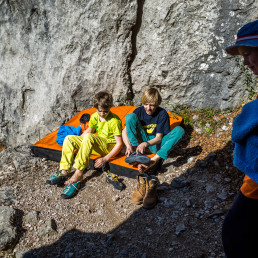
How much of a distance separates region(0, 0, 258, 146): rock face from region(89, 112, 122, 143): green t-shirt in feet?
5.06

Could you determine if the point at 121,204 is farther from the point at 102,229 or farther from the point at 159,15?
the point at 159,15

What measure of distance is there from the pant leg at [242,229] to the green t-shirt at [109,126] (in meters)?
2.68

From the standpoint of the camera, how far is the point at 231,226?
164 centimetres

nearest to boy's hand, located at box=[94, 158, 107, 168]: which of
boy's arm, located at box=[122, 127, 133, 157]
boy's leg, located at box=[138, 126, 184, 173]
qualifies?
boy's arm, located at box=[122, 127, 133, 157]

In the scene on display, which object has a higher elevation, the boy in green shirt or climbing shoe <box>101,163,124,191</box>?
the boy in green shirt

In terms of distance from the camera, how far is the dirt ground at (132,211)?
2754 mm

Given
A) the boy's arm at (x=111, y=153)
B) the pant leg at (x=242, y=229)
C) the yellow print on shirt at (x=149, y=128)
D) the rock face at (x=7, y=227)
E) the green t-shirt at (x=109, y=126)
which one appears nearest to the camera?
the pant leg at (x=242, y=229)

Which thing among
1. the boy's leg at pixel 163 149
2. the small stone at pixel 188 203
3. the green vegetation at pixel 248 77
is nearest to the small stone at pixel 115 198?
the boy's leg at pixel 163 149

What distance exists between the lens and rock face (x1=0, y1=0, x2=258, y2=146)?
489 centimetres

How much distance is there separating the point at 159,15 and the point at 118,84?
165cm

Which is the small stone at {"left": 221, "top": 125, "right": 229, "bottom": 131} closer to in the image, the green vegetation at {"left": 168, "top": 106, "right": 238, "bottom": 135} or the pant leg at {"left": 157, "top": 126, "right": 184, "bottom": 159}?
the green vegetation at {"left": 168, "top": 106, "right": 238, "bottom": 135}

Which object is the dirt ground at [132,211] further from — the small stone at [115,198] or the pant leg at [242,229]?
the pant leg at [242,229]

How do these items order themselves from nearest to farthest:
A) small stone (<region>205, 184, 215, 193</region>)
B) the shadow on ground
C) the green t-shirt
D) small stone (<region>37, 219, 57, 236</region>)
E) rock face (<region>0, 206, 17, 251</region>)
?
the shadow on ground, rock face (<region>0, 206, 17, 251</region>), small stone (<region>37, 219, 57, 236</region>), small stone (<region>205, 184, 215, 193</region>), the green t-shirt

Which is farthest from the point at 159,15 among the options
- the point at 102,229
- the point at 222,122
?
the point at 102,229
